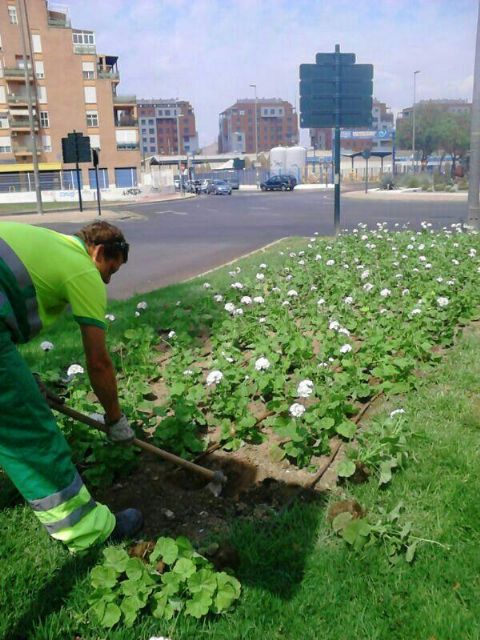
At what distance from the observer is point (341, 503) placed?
3291 millimetres

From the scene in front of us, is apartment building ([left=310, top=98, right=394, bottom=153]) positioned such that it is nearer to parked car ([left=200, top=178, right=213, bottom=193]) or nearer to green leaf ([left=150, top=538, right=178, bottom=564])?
parked car ([left=200, top=178, right=213, bottom=193])

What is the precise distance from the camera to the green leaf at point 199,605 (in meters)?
2.62

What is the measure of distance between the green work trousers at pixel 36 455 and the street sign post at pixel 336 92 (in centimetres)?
1184

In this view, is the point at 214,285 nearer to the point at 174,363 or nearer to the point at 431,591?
the point at 174,363

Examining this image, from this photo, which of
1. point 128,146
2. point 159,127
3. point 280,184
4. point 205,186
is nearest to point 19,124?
point 128,146

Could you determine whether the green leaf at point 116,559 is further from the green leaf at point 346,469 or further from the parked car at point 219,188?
the parked car at point 219,188

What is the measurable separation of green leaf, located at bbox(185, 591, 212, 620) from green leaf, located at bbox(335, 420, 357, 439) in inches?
59.3

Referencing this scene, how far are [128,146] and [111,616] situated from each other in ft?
215

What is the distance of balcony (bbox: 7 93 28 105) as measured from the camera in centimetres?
6134

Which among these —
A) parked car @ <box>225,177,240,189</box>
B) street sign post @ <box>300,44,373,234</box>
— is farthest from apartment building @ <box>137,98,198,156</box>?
street sign post @ <box>300,44,373,234</box>

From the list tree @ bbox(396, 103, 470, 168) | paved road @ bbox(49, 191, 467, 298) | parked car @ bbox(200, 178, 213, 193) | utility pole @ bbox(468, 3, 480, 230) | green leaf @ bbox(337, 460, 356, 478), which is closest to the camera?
green leaf @ bbox(337, 460, 356, 478)

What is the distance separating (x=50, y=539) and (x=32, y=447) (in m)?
0.82

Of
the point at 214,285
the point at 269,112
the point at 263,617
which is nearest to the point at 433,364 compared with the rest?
the point at 263,617

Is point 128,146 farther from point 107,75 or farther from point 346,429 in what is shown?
point 346,429
